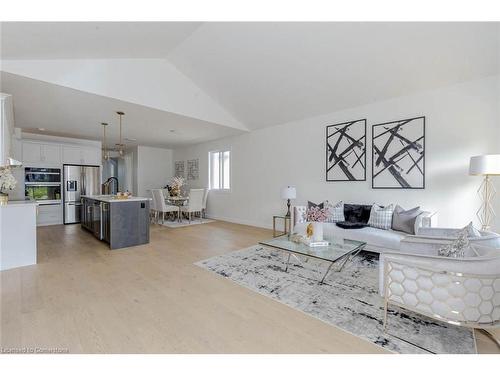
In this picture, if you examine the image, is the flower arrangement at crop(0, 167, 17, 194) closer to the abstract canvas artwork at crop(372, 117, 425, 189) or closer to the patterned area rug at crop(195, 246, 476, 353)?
the patterned area rug at crop(195, 246, 476, 353)

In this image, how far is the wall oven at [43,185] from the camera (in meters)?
5.96

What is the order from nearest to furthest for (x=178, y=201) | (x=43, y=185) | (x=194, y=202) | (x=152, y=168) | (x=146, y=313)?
(x=146, y=313) < (x=43, y=185) < (x=194, y=202) < (x=178, y=201) < (x=152, y=168)

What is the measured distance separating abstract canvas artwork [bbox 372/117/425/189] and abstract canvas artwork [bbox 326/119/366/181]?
0.72 ft

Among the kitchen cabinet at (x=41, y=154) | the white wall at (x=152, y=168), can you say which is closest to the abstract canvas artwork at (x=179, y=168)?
the white wall at (x=152, y=168)

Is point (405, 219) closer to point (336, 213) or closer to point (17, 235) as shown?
point (336, 213)

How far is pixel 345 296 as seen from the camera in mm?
2352

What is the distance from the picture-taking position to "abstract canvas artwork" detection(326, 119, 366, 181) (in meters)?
4.38

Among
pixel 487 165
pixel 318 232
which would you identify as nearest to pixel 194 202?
pixel 318 232

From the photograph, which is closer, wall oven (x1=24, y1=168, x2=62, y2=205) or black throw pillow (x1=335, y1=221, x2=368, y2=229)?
black throw pillow (x1=335, y1=221, x2=368, y2=229)

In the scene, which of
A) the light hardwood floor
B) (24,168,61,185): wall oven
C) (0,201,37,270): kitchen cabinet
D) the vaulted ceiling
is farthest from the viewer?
(24,168,61,185): wall oven

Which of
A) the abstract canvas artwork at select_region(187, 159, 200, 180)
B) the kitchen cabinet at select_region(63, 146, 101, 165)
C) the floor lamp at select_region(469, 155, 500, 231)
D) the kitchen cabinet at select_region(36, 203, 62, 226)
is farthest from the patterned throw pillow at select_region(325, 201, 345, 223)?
the kitchen cabinet at select_region(36, 203, 62, 226)

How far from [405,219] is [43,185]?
27.4 feet

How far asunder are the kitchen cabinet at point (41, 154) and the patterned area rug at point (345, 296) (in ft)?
19.3

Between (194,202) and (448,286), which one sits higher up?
(194,202)
